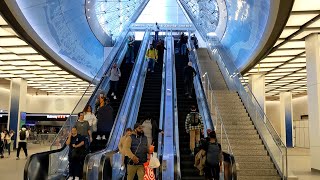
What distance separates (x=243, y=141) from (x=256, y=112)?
1266mm

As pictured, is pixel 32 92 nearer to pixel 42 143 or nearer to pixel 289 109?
pixel 42 143

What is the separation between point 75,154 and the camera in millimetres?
8570

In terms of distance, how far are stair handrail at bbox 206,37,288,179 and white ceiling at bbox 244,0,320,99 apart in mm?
1899

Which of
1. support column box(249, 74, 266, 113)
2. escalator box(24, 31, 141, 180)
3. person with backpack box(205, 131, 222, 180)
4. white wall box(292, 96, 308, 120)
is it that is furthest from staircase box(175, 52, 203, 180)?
white wall box(292, 96, 308, 120)

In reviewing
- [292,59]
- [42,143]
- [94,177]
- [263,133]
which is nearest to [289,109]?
[292,59]

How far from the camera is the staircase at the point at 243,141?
10.1 meters

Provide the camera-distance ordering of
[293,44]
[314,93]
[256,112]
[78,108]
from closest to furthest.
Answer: [256,112], [78,108], [314,93], [293,44]

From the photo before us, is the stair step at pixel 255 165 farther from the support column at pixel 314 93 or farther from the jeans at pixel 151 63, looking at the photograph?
the jeans at pixel 151 63

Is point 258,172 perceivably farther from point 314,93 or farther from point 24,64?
point 24,64

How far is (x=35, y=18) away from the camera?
570 inches

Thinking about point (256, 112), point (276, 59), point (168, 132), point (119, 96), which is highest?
point (276, 59)

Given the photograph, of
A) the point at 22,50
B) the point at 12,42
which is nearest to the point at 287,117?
the point at 22,50

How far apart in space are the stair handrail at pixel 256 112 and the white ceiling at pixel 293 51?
190 cm

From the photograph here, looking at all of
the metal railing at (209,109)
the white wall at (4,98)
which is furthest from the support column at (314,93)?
the white wall at (4,98)
